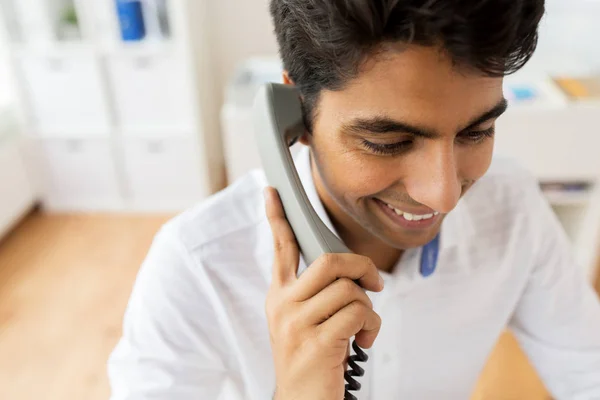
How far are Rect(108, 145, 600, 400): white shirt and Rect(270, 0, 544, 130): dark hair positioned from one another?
263 millimetres

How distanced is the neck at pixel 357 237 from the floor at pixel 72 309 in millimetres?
1013

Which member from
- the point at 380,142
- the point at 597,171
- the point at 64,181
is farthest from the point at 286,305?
the point at 64,181

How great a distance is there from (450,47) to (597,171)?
155 centimetres

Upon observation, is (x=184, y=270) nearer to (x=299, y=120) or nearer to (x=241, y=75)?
(x=299, y=120)

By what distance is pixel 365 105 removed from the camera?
63cm

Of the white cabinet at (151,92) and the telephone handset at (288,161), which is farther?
the white cabinet at (151,92)

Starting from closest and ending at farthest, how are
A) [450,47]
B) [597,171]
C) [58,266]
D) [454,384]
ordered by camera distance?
[450,47] → [454,384] → [597,171] → [58,266]

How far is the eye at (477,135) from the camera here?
2.14 ft

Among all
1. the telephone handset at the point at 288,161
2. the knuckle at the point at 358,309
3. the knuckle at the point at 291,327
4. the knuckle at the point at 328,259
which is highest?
the telephone handset at the point at 288,161

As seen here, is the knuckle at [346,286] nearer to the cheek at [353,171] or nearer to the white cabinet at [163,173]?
the cheek at [353,171]

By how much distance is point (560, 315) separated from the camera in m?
0.90

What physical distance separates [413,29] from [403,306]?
47 cm

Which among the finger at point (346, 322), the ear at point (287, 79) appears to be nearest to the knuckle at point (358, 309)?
the finger at point (346, 322)

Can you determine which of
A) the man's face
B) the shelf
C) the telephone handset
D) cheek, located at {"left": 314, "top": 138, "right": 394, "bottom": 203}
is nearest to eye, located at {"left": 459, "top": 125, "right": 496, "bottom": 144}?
the man's face
